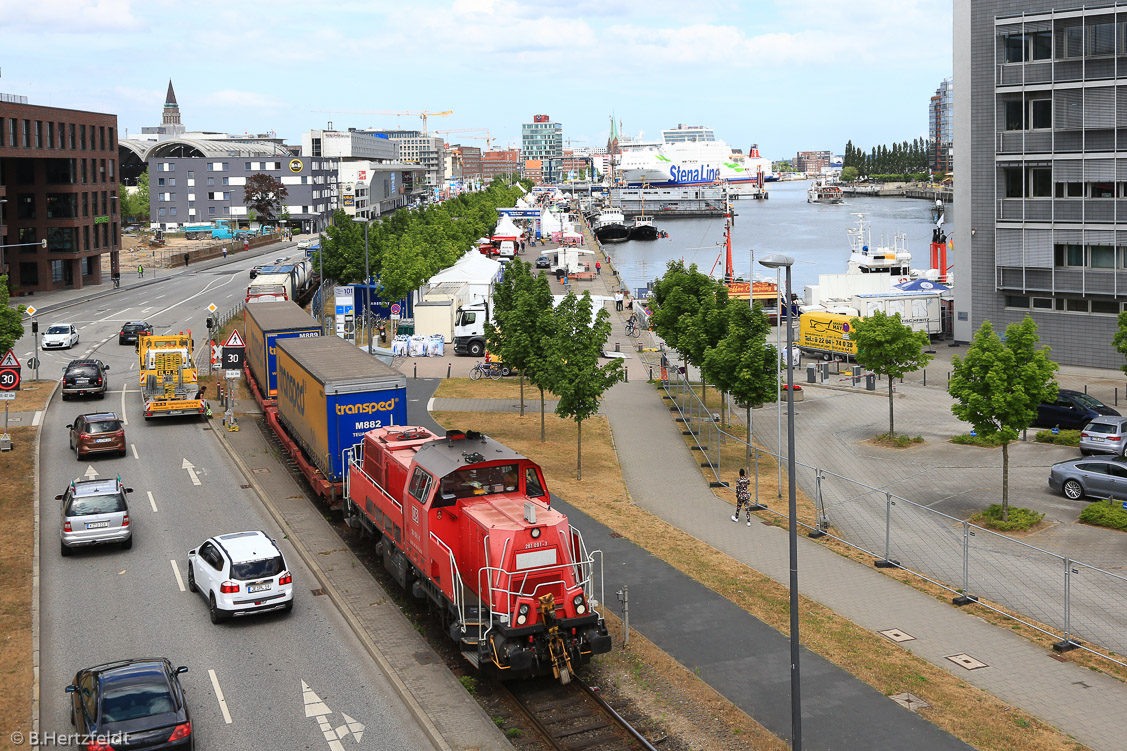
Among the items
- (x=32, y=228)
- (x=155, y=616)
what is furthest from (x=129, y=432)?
(x=32, y=228)

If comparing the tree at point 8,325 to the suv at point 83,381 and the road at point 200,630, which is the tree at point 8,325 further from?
the road at point 200,630

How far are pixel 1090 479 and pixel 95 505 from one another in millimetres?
27942

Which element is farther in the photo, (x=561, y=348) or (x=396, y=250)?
(x=396, y=250)

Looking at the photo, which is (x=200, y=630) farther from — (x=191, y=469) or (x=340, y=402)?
(x=191, y=469)

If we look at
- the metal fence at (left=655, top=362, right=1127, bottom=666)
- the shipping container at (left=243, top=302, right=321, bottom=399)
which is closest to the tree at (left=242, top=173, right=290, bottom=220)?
the shipping container at (left=243, top=302, right=321, bottom=399)

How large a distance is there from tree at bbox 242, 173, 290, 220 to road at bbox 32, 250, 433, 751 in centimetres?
12828

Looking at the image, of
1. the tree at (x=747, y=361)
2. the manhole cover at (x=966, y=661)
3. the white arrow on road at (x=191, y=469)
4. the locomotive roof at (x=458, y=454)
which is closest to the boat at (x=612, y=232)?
the tree at (x=747, y=361)

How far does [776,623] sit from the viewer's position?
818 inches

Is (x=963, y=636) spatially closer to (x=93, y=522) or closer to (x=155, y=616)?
(x=155, y=616)

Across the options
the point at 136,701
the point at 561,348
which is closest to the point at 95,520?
the point at 136,701

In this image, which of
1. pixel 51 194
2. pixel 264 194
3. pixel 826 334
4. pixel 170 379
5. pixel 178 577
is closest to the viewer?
pixel 178 577

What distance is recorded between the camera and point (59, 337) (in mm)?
59500

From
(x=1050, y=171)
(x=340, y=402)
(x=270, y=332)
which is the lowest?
(x=340, y=402)

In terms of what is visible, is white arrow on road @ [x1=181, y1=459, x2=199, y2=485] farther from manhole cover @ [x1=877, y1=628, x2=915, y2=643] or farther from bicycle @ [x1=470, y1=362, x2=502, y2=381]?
manhole cover @ [x1=877, y1=628, x2=915, y2=643]
